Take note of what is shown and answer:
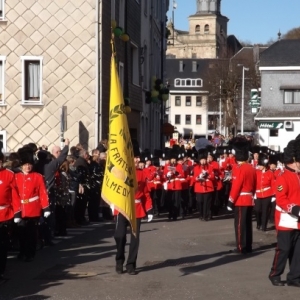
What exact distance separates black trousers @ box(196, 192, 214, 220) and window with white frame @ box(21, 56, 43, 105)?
368 inches

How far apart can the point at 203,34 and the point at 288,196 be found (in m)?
166

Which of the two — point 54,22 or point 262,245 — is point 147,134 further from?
point 262,245

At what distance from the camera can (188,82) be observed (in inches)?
5408

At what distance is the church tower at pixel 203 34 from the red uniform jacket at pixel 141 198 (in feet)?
492

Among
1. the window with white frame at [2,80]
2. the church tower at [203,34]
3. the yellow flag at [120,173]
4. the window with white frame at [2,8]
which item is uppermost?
the church tower at [203,34]

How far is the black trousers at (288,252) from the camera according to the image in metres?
11.8

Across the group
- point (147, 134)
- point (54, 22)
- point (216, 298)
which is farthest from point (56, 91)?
point (216, 298)

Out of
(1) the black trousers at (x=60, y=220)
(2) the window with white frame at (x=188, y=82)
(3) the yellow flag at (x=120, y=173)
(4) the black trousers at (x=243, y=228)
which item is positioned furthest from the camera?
(2) the window with white frame at (x=188, y=82)

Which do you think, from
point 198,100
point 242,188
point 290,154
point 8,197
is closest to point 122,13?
point 242,188

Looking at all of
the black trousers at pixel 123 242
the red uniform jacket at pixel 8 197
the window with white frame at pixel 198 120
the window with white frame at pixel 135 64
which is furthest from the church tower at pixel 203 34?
the red uniform jacket at pixel 8 197

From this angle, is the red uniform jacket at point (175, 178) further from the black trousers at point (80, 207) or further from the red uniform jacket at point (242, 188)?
the red uniform jacket at point (242, 188)

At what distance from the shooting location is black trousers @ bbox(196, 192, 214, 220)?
76.5 ft

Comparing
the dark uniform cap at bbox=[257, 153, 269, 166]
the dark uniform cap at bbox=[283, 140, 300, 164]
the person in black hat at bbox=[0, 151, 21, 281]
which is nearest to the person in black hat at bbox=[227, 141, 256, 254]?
the dark uniform cap at bbox=[283, 140, 300, 164]

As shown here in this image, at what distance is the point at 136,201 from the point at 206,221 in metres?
9.50
